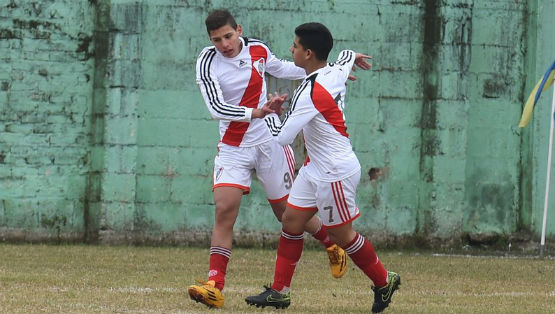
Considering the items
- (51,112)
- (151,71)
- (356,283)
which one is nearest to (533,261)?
(356,283)

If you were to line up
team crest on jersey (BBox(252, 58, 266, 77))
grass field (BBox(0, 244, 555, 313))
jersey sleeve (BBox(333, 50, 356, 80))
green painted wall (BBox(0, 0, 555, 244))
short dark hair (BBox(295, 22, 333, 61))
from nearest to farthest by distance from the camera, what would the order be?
short dark hair (BBox(295, 22, 333, 61)) < jersey sleeve (BBox(333, 50, 356, 80)) < grass field (BBox(0, 244, 555, 313)) < team crest on jersey (BBox(252, 58, 266, 77)) < green painted wall (BBox(0, 0, 555, 244))

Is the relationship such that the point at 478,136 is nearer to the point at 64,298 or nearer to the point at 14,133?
the point at 14,133

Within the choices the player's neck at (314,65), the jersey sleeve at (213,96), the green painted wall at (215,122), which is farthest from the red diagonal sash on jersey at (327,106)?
the green painted wall at (215,122)

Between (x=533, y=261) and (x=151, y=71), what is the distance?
5.05 meters

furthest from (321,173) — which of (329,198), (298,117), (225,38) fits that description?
(225,38)

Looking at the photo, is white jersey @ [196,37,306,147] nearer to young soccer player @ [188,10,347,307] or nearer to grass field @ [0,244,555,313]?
young soccer player @ [188,10,347,307]

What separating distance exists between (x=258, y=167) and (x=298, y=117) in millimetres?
1176

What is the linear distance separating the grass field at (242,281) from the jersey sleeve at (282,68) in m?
1.73

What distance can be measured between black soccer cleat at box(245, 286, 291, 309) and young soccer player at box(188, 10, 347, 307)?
1.16 feet

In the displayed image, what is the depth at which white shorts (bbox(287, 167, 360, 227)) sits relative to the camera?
7816 mm

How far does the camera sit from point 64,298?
27.7ft

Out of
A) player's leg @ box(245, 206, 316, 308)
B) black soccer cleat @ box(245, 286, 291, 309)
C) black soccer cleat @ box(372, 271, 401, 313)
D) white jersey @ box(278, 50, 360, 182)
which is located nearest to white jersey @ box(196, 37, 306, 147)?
white jersey @ box(278, 50, 360, 182)

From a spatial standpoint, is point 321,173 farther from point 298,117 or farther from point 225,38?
point 225,38

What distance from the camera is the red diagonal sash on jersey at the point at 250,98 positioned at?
28.6 feet
